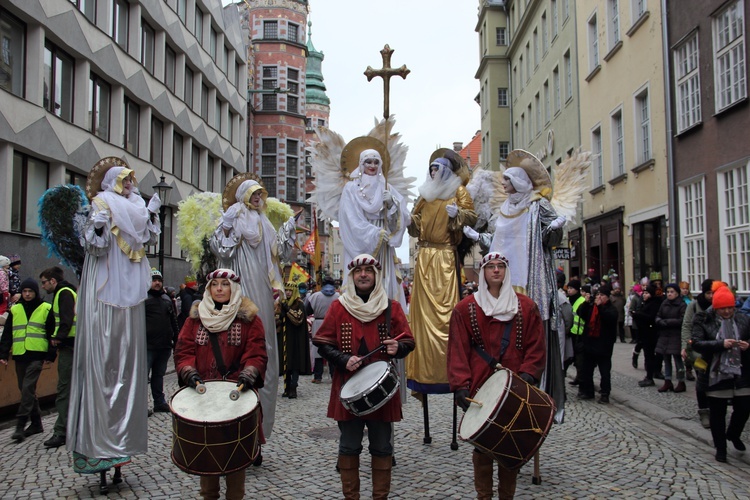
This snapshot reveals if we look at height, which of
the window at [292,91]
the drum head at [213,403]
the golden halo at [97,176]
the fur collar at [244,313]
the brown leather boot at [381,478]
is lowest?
the brown leather boot at [381,478]

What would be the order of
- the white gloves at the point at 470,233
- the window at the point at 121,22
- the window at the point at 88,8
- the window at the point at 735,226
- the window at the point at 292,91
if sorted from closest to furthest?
the white gloves at the point at 470,233, the window at the point at 735,226, the window at the point at 88,8, the window at the point at 121,22, the window at the point at 292,91

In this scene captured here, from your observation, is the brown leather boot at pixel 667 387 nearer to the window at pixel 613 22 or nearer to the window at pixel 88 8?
the window at pixel 613 22

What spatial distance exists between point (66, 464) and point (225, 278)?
3.04m

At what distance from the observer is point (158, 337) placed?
32.1ft

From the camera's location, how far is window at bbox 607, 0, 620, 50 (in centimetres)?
2153

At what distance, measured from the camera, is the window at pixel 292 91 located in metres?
54.1

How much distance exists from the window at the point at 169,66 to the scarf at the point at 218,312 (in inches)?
953

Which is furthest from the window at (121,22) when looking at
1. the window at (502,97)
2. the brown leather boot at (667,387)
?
the window at (502,97)

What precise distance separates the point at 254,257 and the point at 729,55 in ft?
38.1

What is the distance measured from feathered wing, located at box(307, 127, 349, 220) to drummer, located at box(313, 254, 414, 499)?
7.11 feet

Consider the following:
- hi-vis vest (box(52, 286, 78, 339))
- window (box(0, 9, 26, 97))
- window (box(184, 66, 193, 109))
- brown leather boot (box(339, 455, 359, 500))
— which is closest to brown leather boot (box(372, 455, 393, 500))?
brown leather boot (box(339, 455, 359, 500))

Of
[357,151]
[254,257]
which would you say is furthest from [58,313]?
[357,151]

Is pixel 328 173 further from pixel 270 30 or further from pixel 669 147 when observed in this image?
pixel 270 30

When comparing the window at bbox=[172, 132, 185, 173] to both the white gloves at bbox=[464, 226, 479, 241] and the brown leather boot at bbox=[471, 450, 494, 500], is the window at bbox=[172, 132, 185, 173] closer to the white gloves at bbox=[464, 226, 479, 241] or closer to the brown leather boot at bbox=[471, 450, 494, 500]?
the white gloves at bbox=[464, 226, 479, 241]
